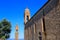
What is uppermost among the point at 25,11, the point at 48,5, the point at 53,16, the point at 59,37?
the point at 25,11

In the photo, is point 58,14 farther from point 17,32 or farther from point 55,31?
point 17,32

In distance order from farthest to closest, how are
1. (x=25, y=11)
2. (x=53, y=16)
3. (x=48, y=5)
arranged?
1. (x=25, y=11)
2. (x=48, y=5)
3. (x=53, y=16)

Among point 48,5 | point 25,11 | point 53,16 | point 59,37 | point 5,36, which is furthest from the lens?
point 5,36

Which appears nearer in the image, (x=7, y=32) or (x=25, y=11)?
(x=25, y=11)

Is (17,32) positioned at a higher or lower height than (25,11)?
lower

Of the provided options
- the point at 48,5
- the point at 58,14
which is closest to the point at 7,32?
the point at 48,5

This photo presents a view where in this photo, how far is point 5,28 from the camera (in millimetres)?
41344

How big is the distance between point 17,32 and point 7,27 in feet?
8.88

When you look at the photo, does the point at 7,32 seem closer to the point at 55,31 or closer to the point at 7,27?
the point at 7,27

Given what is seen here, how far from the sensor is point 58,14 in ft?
45.9

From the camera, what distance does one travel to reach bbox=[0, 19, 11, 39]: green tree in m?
40.8

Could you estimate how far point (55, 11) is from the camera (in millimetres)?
14438

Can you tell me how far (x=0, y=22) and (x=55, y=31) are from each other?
92.9 ft

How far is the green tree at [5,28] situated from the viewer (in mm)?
40759
